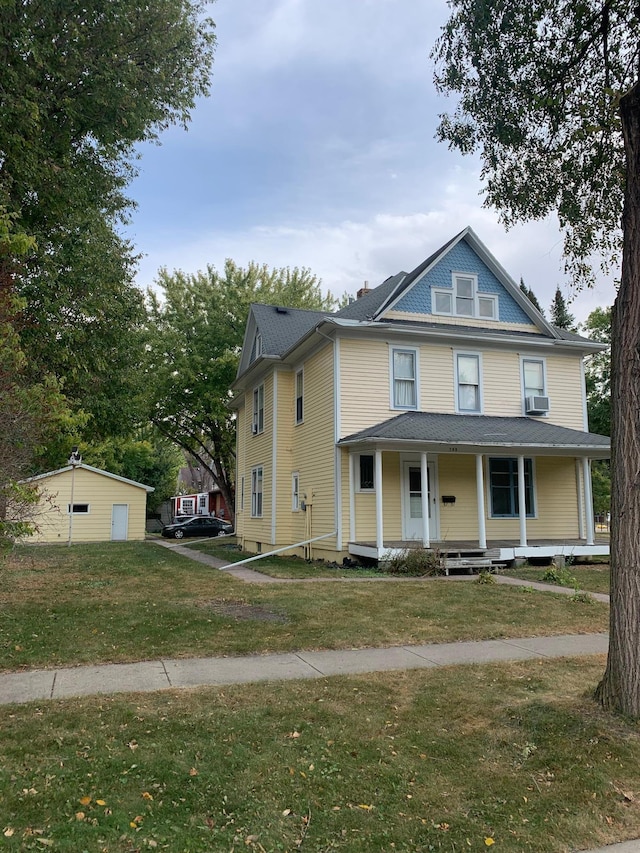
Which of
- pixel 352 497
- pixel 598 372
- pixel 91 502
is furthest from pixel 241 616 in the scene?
pixel 598 372

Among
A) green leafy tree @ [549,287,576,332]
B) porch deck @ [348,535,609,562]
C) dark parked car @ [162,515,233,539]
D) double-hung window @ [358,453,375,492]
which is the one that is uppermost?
green leafy tree @ [549,287,576,332]

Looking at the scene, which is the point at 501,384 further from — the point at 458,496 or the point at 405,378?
the point at 458,496

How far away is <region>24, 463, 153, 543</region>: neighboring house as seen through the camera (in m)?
27.4

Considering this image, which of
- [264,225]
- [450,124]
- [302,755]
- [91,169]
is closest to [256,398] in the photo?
[264,225]

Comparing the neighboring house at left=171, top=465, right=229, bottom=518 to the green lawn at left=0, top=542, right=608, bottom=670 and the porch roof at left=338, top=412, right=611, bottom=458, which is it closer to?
the porch roof at left=338, top=412, right=611, bottom=458

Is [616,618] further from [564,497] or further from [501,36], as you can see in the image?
[564,497]

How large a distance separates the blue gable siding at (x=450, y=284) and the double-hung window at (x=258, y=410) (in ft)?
21.4

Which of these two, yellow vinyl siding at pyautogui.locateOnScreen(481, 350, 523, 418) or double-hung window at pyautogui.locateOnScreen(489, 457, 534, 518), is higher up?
yellow vinyl siding at pyautogui.locateOnScreen(481, 350, 523, 418)

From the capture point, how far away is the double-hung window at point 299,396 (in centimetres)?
1884

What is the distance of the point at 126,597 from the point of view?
1032 centimetres

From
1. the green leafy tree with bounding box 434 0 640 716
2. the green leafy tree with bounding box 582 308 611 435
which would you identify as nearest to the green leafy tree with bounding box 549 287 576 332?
the green leafy tree with bounding box 582 308 611 435

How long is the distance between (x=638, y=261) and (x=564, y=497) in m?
14.4

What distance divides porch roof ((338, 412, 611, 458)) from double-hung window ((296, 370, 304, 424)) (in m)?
3.52

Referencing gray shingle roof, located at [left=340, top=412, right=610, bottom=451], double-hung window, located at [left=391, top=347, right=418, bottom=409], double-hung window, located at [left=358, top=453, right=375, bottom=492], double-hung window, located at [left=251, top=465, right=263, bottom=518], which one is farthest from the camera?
double-hung window, located at [left=251, top=465, right=263, bottom=518]
